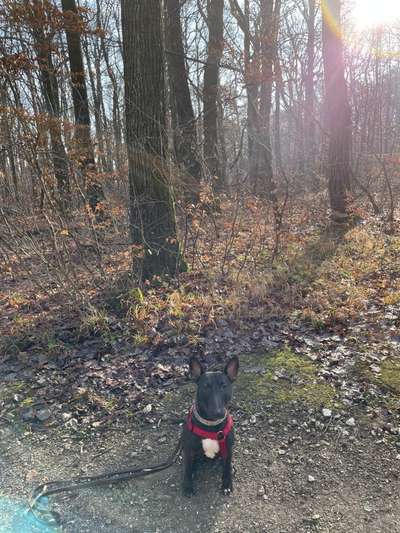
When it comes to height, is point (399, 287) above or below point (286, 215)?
below

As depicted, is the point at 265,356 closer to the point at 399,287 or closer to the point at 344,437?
the point at 344,437

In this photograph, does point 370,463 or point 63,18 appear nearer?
point 370,463

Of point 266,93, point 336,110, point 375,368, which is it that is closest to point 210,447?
point 375,368

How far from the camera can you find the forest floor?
9.47 feet

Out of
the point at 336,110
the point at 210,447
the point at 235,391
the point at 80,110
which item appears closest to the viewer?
the point at 210,447

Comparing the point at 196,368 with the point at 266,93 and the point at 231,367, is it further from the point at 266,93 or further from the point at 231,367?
the point at 266,93

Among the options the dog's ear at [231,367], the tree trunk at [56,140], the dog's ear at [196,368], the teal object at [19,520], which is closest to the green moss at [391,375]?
the dog's ear at [231,367]

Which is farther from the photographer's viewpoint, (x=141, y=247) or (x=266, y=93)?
(x=266, y=93)

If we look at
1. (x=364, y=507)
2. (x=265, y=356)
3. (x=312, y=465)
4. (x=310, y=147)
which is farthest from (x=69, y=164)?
(x=310, y=147)

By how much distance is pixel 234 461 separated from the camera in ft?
10.9

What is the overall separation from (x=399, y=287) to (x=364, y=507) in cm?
430

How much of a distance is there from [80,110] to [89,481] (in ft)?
27.6

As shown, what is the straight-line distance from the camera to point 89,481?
3133 mm

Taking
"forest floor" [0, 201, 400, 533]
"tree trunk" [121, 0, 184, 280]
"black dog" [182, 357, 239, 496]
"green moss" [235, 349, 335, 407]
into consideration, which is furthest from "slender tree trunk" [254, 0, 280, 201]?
"black dog" [182, 357, 239, 496]
